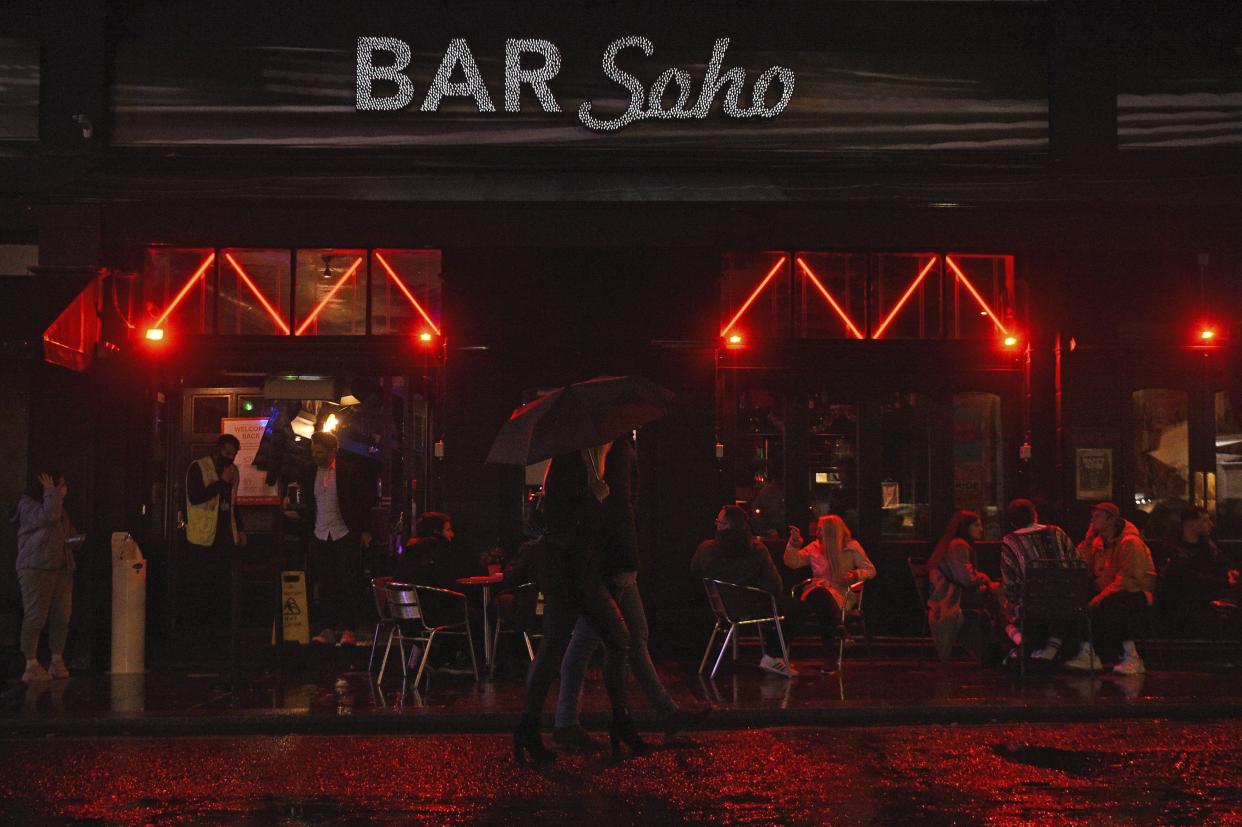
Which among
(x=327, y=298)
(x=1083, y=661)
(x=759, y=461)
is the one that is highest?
(x=327, y=298)

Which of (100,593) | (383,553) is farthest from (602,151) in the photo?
(100,593)

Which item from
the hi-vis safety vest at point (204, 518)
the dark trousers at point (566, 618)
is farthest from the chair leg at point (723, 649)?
the hi-vis safety vest at point (204, 518)

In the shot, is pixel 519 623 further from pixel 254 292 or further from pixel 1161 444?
pixel 1161 444

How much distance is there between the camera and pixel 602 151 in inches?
504

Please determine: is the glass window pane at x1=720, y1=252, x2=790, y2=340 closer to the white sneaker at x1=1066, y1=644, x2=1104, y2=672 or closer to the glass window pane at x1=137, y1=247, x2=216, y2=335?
the white sneaker at x1=1066, y1=644, x2=1104, y2=672

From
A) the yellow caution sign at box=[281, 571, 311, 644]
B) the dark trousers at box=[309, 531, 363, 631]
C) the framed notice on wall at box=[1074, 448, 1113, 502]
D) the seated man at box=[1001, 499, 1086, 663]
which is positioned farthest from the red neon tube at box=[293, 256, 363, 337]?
the framed notice on wall at box=[1074, 448, 1113, 502]

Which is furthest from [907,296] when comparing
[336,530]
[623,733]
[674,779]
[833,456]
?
[674,779]

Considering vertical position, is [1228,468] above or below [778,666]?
above

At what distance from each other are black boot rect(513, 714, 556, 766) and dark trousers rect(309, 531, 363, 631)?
219 inches

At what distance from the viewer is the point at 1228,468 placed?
44.0 ft

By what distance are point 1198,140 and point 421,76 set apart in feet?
23.9

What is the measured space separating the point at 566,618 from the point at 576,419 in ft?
3.73

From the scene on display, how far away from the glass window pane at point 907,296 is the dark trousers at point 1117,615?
3216 mm

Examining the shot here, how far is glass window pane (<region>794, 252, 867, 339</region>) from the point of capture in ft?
45.1
